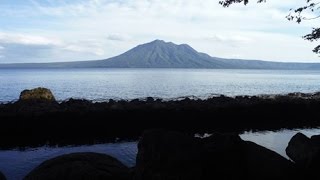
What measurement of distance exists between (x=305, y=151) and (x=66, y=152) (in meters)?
13.0

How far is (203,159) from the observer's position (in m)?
10.7

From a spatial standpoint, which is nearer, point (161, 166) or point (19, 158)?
point (161, 166)

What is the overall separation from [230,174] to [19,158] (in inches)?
496

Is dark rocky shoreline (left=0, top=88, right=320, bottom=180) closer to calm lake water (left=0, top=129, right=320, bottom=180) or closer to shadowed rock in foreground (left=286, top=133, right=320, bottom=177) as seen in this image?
shadowed rock in foreground (left=286, top=133, right=320, bottom=177)

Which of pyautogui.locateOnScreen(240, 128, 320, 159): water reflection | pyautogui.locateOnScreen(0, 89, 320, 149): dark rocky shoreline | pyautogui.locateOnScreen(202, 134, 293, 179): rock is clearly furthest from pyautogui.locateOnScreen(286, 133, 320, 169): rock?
pyautogui.locateOnScreen(0, 89, 320, 149): dark rocky shoreline

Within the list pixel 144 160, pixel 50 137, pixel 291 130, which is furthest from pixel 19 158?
pixel 291 130

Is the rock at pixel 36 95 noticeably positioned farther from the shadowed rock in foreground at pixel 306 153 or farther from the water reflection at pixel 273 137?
the shadowed rock in foreground at pixel 306 153

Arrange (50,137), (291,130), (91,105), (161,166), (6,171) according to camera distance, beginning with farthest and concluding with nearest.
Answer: (91,105)
(291,130)
(50,137)
(6,171)
(161,166)

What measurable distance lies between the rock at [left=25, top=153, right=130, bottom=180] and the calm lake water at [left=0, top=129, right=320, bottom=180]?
5.85m

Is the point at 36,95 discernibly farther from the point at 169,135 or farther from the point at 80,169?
the point at 169,135

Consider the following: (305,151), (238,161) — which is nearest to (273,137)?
(305,151)

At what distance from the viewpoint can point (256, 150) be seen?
12008 millimetres

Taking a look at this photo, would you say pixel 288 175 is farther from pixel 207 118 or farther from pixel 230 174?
pixel 207 118

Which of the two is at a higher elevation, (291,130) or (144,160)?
(144,160)
